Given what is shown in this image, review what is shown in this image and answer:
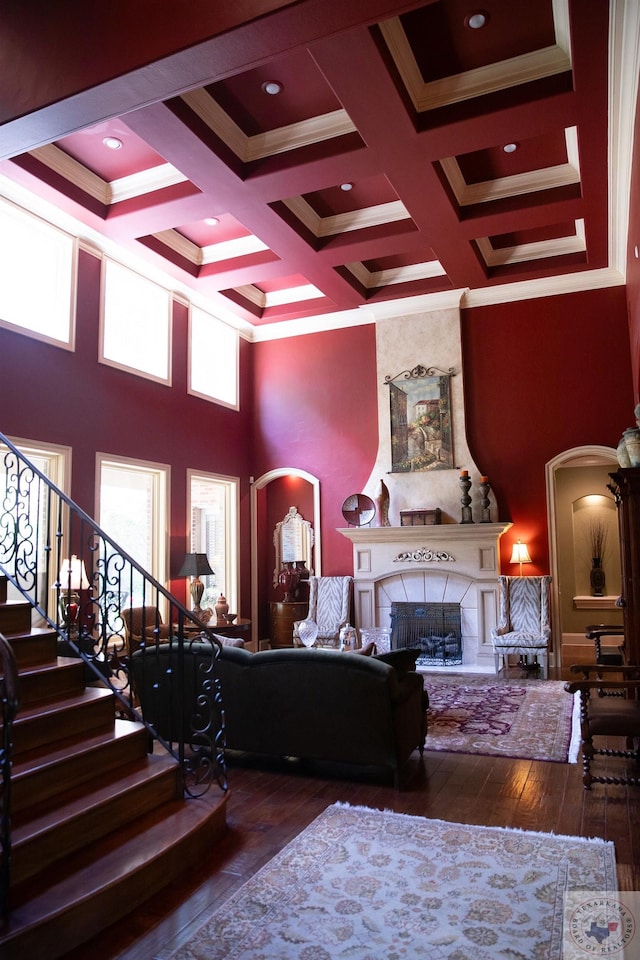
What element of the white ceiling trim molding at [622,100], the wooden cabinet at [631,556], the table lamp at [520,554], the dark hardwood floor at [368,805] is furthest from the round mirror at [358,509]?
the dark hardwood floor at [368,805]

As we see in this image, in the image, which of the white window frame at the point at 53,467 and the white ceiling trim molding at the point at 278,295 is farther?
the white ceiling trim molding at the point at 278,295

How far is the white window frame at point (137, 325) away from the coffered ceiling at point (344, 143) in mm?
376

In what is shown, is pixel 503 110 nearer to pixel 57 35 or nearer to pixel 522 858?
pixel 57 35

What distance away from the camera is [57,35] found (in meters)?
4.16

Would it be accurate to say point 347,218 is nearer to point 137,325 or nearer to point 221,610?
point 137,325

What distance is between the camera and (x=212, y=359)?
10297 millimetres

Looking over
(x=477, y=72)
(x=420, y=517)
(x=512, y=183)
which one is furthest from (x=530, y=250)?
(x=420, y=517)

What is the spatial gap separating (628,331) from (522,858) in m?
7.15

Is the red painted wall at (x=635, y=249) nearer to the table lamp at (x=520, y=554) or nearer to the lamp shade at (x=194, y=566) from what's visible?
the table lamp at (x=520, y=554)

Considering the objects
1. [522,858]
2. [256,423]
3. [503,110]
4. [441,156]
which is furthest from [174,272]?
[522,858]

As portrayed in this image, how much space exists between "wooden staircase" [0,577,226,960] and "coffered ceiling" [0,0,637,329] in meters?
3.47

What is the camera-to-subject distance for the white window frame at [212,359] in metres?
9.84

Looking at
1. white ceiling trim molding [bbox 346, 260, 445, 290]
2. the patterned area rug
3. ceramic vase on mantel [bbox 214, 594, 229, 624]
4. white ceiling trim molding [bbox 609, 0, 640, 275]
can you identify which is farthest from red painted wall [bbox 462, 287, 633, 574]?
ceramic vase on mantel [bbox 214, 594, 229, 624]

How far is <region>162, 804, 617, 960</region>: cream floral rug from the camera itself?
8.76 ft
